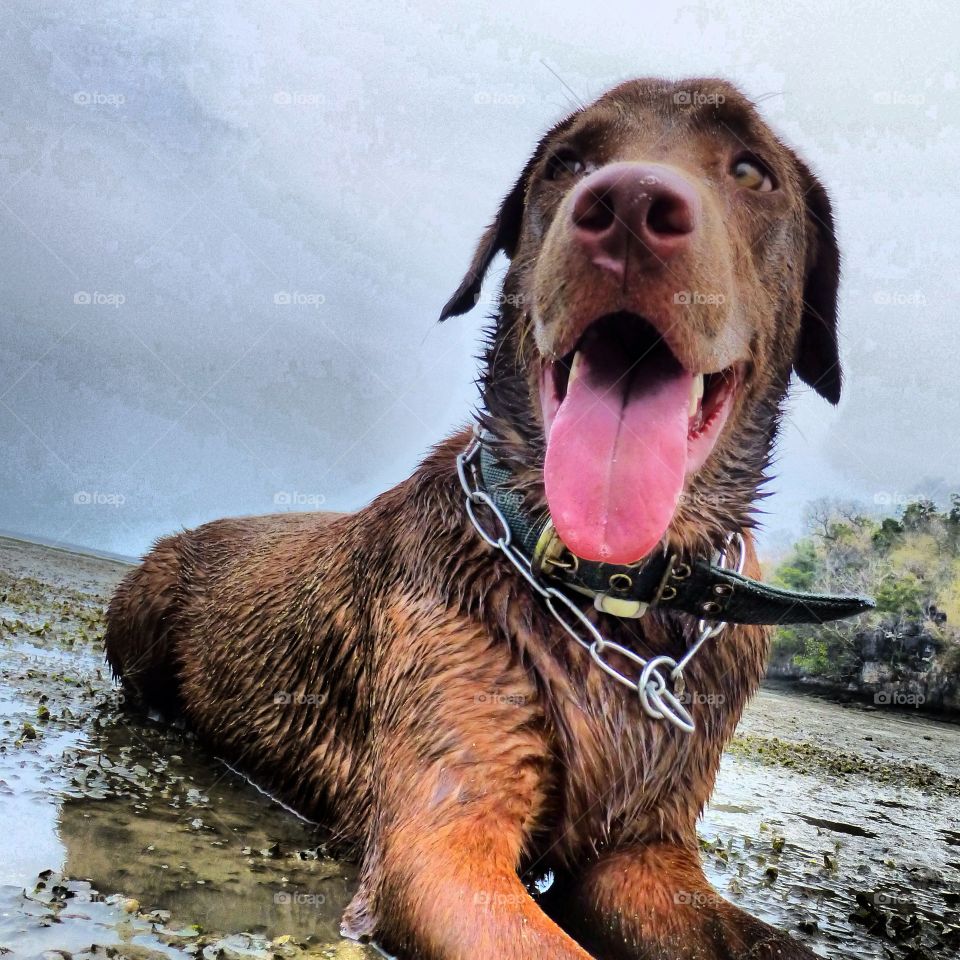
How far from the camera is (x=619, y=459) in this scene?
8.98ft

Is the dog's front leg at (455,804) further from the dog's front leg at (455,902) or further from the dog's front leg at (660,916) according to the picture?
the dog's front leg at (660,916)

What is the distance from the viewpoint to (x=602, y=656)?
300 centimetres

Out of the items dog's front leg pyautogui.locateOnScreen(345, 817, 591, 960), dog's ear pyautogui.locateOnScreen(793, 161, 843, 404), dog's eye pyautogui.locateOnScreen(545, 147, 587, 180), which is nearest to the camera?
dog's front leg pyautogui.locateOnScreen(345, 817, 591, 960)

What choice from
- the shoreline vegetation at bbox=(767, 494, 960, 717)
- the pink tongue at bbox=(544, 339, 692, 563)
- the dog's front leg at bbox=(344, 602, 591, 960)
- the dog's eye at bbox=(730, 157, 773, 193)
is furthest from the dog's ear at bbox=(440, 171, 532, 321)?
the shoreline vegetation at bbox=(767, 494, 960, 717)

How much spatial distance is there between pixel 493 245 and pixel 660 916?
2663 mm

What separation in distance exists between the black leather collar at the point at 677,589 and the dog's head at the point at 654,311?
0.65 ft

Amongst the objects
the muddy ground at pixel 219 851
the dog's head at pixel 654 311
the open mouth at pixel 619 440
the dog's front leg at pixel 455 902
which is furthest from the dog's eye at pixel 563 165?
the muddy ground at pixel 219 851

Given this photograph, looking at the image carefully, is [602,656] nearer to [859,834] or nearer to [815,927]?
[815,927]

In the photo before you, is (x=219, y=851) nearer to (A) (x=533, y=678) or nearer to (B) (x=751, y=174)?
(A) (x=533, y=678)

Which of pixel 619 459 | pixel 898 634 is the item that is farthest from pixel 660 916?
pixel 898 634

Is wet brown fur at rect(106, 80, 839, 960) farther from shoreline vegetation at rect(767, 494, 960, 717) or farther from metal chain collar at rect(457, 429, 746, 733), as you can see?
shoreline vegetation at rect(767, 494, 960, 717)

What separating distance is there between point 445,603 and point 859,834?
11.8 ft

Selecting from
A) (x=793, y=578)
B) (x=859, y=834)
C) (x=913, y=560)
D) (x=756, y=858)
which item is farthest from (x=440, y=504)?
(x=793, y=578)

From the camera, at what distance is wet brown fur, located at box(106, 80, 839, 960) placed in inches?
105
